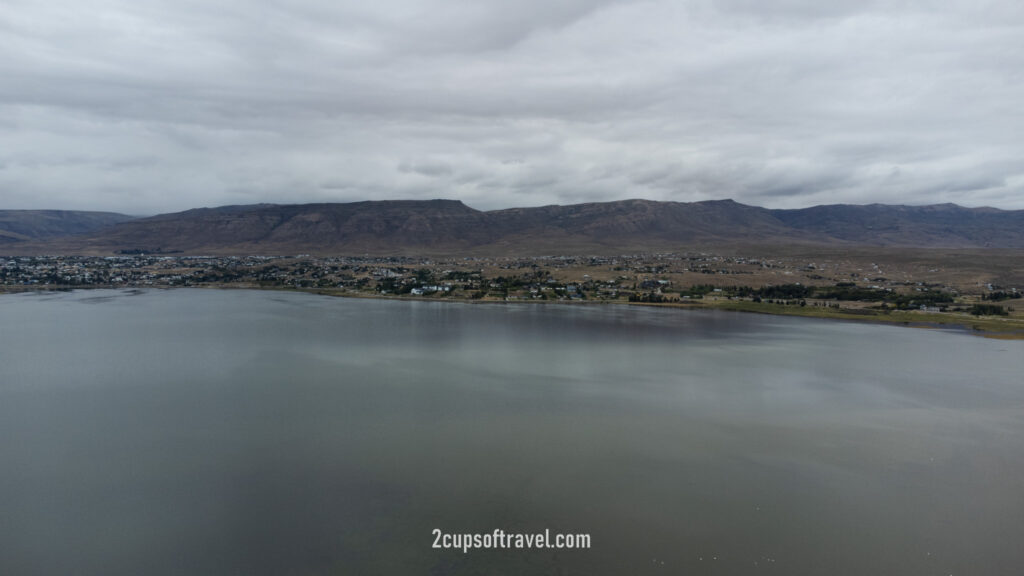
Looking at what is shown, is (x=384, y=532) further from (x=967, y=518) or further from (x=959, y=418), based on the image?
(x=959, y=418)

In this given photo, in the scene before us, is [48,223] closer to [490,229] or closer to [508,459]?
[490,229]

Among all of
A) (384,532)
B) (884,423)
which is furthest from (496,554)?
(884,423)

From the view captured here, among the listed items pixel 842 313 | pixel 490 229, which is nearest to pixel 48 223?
pixel 490 229

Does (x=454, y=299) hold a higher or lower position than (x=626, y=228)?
lower

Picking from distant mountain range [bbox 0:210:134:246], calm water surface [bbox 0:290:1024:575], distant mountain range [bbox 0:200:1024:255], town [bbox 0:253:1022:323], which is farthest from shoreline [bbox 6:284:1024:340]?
distant mountain range [bbox 0:210:134:246]

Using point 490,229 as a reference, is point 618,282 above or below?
below

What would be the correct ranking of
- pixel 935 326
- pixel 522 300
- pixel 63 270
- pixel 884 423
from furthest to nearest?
pixel 63 270
pixel 522 300
pixel 935 326
pixel 884 423
